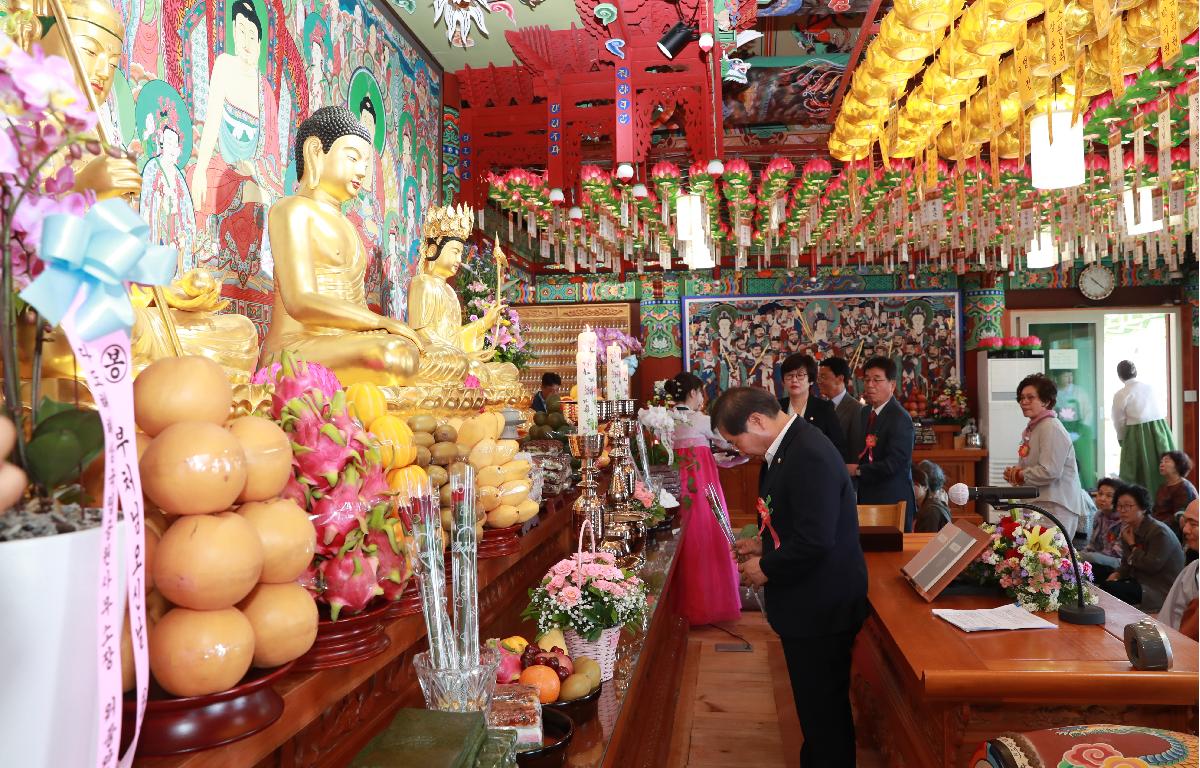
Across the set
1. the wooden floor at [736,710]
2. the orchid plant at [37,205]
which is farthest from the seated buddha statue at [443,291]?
the orchid plant at [37,205]

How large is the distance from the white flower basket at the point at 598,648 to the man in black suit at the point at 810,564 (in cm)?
100

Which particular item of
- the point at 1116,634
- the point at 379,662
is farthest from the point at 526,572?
the point at 1116,634

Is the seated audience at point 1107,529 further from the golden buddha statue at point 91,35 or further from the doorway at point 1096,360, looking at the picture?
the doorway at point 1096,360

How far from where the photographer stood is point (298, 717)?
0.95 meters

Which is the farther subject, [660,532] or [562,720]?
[660,532]

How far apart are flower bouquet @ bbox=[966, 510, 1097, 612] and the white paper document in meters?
0.07

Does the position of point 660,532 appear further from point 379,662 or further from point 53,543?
point 53,543

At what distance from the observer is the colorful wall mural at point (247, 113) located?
9.35 ft

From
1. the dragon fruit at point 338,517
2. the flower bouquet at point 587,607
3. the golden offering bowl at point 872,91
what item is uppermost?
the golden offering bowl at point 872,91

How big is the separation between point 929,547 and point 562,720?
1845 mm

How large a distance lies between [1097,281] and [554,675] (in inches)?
432

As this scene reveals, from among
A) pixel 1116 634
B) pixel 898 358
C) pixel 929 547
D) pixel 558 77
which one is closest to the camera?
pixel 1116 634

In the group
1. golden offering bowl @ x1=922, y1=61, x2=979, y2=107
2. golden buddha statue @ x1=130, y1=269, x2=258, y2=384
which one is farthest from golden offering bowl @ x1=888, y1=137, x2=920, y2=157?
golden buddha statue @ x1=130, y1=269, x2=258, y2=384

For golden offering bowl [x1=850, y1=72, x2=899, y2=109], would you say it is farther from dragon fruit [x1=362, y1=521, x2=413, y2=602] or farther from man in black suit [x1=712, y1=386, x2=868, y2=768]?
dragon fruit [x1=362, y1=521, x2=413, y2=602]
